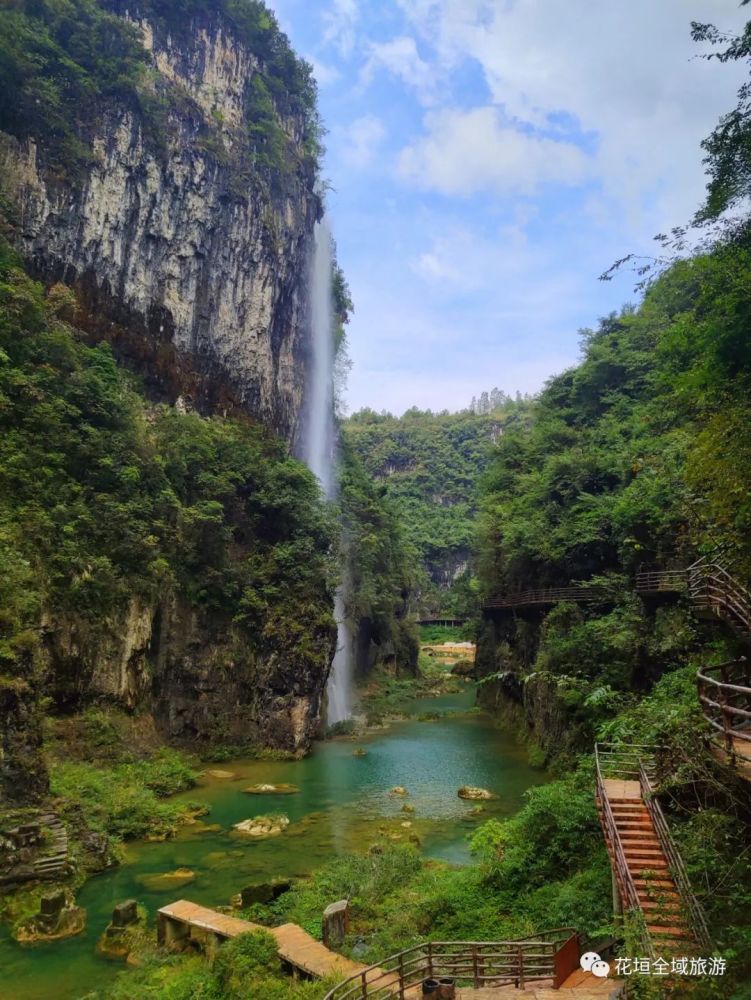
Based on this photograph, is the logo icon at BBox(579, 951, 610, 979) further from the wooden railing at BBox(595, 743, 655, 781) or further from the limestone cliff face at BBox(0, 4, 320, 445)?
the limestone cliff face at BBox(0, 4, 320, 445)

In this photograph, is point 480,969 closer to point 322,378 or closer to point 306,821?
point 306,821

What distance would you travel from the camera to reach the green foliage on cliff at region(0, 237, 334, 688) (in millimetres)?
A: 20484

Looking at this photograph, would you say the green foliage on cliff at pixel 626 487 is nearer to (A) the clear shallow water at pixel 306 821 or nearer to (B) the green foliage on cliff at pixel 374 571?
(A) the clear shallow water at pixel 306 821

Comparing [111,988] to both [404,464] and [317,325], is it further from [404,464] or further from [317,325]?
[404,464]

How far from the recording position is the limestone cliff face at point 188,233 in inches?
1183

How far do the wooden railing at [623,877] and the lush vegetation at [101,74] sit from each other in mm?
34643

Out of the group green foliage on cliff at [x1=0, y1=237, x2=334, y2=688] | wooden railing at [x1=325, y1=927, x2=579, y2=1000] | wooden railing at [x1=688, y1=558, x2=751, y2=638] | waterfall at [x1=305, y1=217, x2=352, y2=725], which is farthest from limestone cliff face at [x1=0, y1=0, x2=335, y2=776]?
wooden railing at [x1=688, y1=558, x2=751, y2=638]

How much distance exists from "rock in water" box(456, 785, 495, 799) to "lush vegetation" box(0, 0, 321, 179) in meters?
32.8

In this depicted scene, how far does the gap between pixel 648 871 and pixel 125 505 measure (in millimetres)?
20819

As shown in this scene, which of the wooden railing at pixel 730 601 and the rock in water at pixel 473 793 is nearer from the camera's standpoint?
the wooden railing at pixel 730 601

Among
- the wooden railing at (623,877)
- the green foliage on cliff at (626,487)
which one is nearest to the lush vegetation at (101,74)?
the green foliage on cliff at (626,487)

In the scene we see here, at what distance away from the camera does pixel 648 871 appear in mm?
7477

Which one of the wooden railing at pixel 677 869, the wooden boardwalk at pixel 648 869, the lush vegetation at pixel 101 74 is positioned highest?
the lush vegetation at pixel 101 74

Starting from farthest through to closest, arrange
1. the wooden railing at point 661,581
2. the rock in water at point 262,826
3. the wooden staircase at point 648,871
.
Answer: the wooden railing at point 661,581
the rock in water at point 262,826
the wooden staircase at point 648,871
